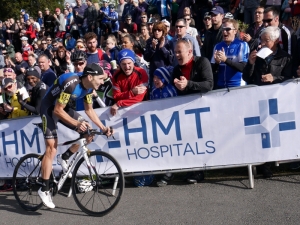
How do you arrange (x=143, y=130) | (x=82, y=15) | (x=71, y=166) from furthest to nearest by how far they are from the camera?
1. (x=82, y=15)
2. (x=143, y=130)
3. (x=71, y=166)

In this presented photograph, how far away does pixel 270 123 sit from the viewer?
6.39 metres

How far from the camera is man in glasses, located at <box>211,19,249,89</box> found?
711cm

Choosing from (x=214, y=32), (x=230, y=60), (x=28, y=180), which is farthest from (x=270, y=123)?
(x=28, y=180)

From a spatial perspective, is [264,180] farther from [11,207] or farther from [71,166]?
[11,207]

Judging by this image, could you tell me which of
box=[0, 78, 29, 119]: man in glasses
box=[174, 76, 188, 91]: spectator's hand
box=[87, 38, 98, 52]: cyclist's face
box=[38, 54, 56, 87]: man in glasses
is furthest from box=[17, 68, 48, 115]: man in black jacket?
box=[174, 76, 188, 91]: spectator's hand

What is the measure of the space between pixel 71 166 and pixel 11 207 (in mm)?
1264

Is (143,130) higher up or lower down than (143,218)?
higher up

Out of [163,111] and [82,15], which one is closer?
[163,111]

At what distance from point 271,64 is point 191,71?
1106 millimetres

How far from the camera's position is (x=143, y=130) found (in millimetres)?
6895

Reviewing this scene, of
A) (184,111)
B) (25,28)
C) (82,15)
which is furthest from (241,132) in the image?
(25,28)

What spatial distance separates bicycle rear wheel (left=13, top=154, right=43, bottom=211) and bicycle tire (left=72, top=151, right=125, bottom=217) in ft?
2.17

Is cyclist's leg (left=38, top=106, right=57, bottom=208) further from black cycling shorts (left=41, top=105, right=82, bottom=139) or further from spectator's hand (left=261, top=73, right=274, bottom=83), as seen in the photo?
spectator's hand (left=261, top=73, right=274, bottom=83)

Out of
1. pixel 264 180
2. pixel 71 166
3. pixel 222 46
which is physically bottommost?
pixel 264 180
